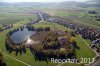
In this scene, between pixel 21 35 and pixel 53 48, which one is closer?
pixel 53 48

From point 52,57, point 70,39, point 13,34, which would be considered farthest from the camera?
point 13,34

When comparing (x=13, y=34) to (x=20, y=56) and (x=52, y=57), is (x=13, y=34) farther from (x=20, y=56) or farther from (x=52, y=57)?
(x=52, y=57)

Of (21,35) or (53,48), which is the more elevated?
(53,48)

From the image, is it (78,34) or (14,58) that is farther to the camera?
(78,34)

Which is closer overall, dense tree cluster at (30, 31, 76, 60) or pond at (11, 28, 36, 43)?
dense tree cluster at (30, 31, 76, 60)

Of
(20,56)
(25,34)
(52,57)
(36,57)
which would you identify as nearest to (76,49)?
(52,57)

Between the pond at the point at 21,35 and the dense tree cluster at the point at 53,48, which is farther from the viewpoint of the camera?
the pond at the point at 21,35

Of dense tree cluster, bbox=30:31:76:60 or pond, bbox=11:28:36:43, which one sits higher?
dense tree cluster, bbox=30:31:76:60

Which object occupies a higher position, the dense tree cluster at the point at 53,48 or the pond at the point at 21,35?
the dense tree cluster at the point at 53,48
